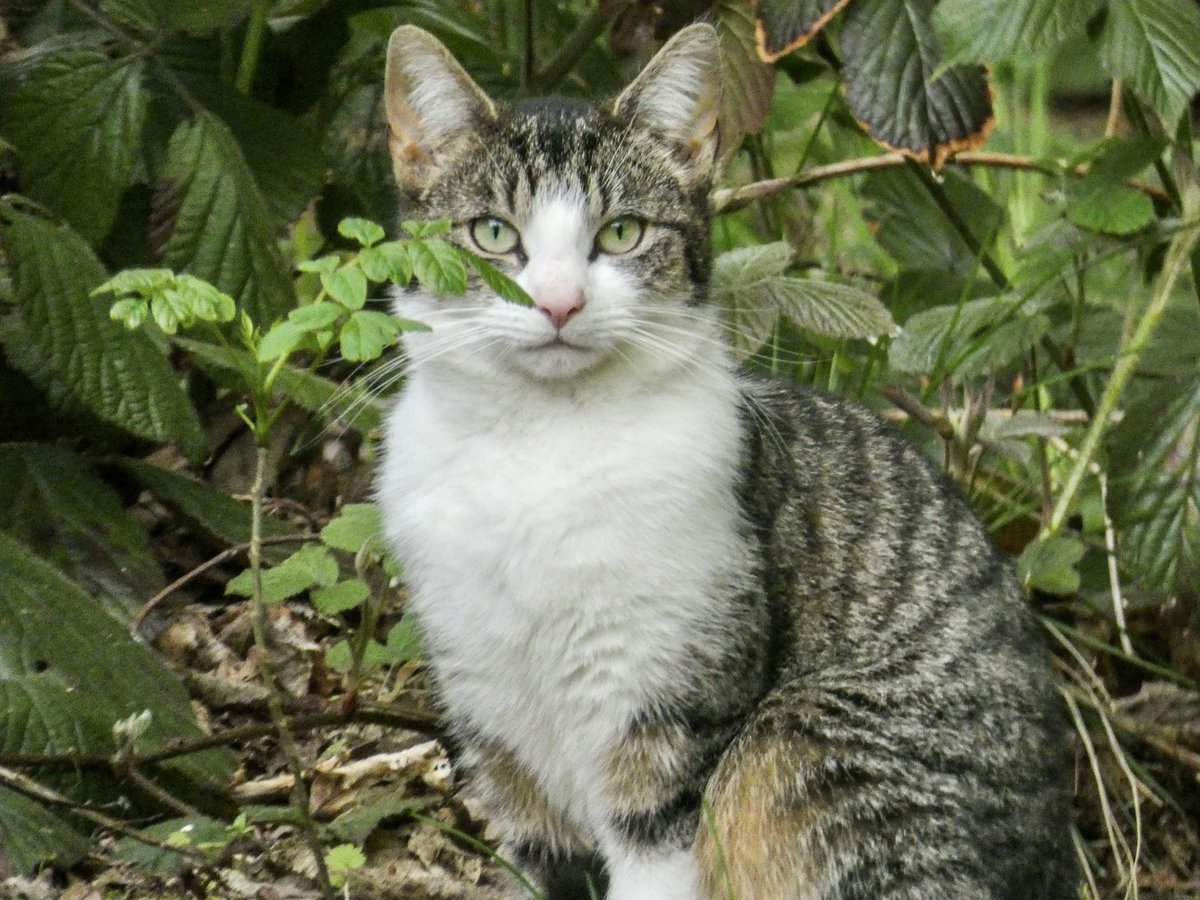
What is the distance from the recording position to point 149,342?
3.03m

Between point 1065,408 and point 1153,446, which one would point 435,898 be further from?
point 1065,408

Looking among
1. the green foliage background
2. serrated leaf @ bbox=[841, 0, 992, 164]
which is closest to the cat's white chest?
the green foliage background

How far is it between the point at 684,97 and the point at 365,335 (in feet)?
3.53

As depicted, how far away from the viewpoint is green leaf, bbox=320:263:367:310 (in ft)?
6.97

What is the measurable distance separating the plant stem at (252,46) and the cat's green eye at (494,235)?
3.28 feet

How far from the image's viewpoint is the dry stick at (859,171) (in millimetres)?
3604

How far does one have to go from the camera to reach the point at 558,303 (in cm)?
260

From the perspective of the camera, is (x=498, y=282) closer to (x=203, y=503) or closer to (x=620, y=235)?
(x=620, y=235)

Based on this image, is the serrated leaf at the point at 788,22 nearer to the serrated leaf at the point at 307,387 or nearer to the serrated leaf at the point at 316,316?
the serrated leaf at the point at 307,387

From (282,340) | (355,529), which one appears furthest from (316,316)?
(355,529)

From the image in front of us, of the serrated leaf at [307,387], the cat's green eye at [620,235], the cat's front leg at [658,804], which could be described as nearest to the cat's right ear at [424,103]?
the cat's green eye at [620,235]

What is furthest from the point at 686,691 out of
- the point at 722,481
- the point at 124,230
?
the point at 124,230

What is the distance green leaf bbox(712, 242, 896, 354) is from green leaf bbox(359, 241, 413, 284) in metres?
1.10

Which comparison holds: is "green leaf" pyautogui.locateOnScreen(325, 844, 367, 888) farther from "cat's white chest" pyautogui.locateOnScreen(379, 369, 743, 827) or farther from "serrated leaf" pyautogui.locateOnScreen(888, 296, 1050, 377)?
"serrated leaf" pyautogui.locateOnScreen(888, 296, 1050, 377)
